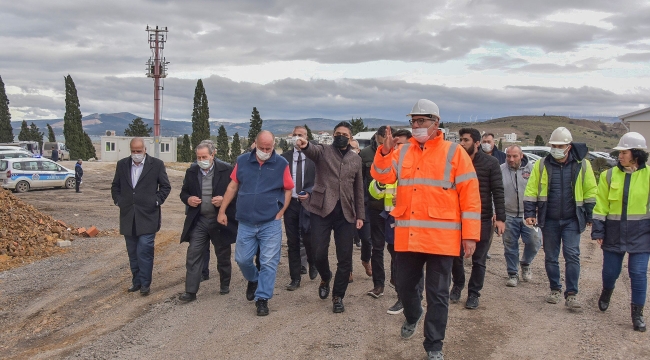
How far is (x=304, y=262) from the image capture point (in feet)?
27.9

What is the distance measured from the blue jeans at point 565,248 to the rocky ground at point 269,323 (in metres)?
0.35

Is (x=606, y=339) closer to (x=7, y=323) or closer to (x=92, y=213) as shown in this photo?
(x=7, y=323)

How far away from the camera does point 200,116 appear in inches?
2473

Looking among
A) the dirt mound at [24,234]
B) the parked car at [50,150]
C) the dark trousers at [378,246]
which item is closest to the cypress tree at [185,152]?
the parked car at [50,150]

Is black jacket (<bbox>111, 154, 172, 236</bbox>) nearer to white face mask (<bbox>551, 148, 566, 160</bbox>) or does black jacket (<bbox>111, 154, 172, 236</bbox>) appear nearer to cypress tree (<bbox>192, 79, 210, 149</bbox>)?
white face mask (<bbox>551, 148, 566, 160</bbox>)

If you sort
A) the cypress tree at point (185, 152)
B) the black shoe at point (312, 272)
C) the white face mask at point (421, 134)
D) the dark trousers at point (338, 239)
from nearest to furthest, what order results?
the white face mask at point (421, 134) → the dark trousers at point (338, 239) → the black shoe at point (312, 272) → the cypress tree at point (185, 152)

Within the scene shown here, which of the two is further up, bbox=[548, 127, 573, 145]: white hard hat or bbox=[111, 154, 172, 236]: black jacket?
bbox=[548, 127, 573, 145]: white hard hat

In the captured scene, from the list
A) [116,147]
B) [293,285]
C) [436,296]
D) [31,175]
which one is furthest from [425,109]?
[116,147]

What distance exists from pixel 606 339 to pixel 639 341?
1.06 ft

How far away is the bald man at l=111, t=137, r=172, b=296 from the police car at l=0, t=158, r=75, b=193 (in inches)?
764

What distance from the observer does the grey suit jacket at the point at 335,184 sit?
624 centimetres

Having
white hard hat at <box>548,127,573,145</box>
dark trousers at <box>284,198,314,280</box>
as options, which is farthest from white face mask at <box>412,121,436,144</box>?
dark trousers at <box>284,198,314,280</box>

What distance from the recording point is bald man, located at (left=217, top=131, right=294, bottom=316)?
6.23 meters

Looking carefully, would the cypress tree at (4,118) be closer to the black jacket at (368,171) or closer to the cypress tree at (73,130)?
the cypress tree at (73,130)
